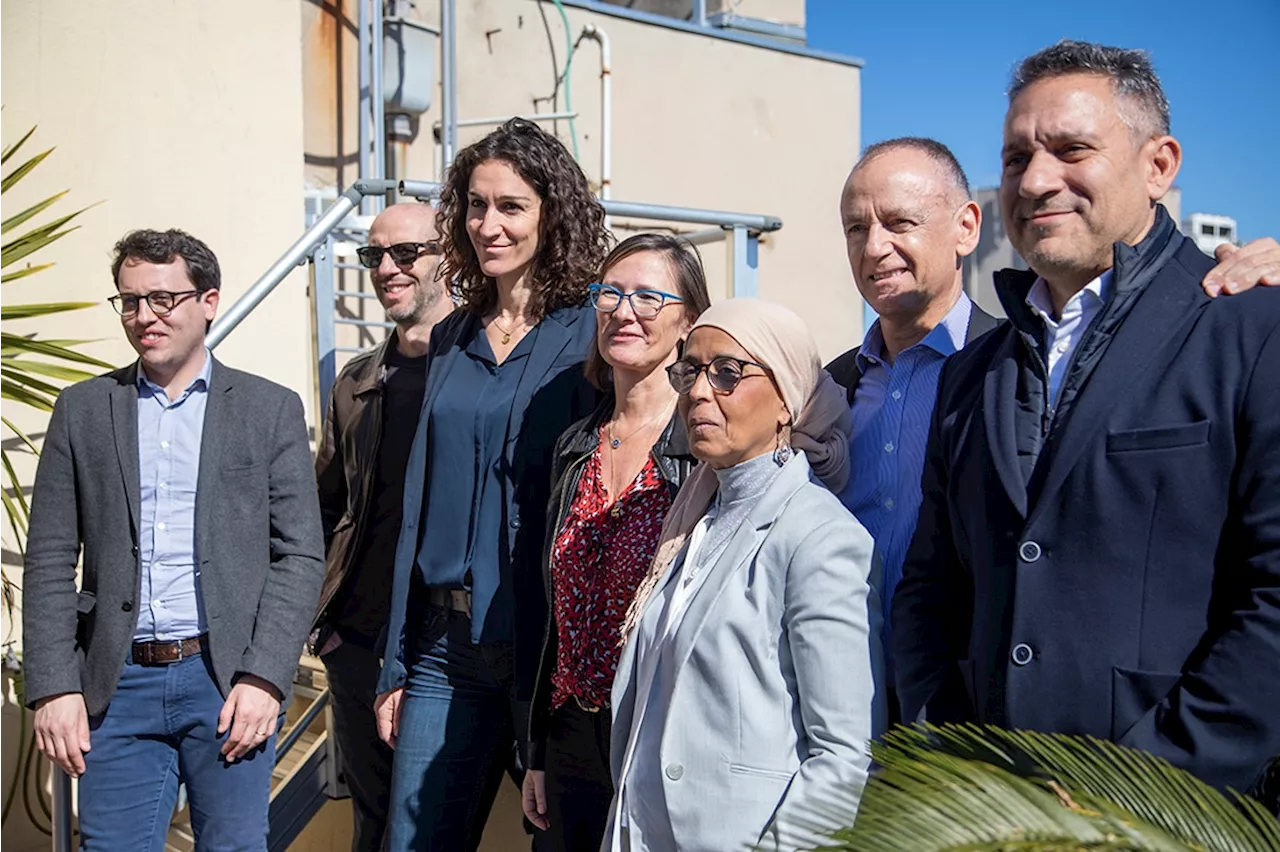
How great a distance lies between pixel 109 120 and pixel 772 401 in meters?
3.99

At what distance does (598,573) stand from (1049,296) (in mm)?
1174

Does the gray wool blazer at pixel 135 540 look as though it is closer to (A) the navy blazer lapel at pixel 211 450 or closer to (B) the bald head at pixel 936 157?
(A) the navy blazer lapel at pixel 211 450

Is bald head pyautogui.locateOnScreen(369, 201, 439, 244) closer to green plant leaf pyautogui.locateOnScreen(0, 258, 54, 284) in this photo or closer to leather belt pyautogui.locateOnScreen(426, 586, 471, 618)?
leather belt pyautogui.locateOnScreen(426, 586, 471, 618)

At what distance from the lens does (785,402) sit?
2.31m

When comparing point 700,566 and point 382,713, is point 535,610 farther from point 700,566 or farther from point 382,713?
point 700,566

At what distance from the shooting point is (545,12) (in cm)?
872

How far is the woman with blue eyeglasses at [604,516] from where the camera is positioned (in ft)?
8.86

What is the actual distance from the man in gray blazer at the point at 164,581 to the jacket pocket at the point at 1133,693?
2215mm

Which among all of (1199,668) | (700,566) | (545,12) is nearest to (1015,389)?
(1199,668)

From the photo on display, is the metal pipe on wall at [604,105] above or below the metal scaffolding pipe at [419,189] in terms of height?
above

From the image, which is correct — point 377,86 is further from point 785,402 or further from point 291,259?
point 785,402

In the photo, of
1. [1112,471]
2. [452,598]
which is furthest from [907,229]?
[452,598]

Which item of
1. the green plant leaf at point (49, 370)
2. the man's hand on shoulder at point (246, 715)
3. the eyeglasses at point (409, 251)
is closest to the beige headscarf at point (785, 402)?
the man's hand on shoulder at point (246, 715)

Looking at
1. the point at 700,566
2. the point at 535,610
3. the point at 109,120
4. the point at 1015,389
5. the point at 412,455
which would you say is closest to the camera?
the point at 1015,389
